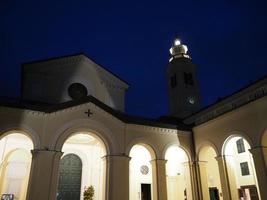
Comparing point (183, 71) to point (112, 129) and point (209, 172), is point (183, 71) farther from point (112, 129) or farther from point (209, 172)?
point (112, 129)

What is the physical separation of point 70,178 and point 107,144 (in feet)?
13.4

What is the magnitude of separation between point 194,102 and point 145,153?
12413mm

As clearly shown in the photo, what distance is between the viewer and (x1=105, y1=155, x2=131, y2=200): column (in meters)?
13.6

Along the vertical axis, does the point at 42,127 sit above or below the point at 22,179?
above

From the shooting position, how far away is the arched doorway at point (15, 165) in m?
16.0

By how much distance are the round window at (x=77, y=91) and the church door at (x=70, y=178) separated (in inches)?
170

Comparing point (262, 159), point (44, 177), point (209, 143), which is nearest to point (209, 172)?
point (209, 143)

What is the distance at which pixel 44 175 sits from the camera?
12.6 m

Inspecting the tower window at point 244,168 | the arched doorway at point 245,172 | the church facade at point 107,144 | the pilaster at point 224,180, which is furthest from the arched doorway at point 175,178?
the pilaster at point 224,180

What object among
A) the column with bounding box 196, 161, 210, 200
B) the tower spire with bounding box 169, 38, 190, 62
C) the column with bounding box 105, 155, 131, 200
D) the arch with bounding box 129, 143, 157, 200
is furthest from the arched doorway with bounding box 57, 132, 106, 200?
the tower spire with bounding box 169, 38, 190, 62

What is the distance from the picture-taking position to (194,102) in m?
29.5

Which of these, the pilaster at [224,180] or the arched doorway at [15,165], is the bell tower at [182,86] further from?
the arched doorway at [15,165]

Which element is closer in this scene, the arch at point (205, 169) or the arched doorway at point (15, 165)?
the arch at point (205, 169)

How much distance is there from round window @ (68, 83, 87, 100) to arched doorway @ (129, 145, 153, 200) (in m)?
5.59
